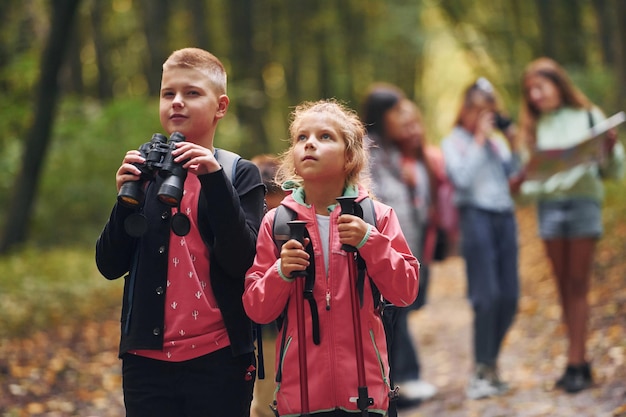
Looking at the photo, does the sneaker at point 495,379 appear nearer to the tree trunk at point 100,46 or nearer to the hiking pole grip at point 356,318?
the hiking pole grip at point 356,318

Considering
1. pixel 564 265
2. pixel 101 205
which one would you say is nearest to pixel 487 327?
pixel 564 265

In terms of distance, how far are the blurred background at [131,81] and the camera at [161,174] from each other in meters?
4.61

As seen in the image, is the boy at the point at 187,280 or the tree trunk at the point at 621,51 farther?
the tree trunk at the point at 621,51

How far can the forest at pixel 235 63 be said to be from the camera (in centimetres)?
1377

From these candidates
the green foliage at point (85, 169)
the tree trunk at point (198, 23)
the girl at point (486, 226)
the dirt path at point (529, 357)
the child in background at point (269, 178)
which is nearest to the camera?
the child in background at point (269, 178)

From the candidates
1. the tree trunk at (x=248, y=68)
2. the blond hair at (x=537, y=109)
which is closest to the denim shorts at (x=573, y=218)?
the blond hair at (x=537, y=109)

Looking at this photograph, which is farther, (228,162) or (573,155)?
(573,155)

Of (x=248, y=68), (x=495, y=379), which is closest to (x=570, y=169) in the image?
(x=495, y=379)

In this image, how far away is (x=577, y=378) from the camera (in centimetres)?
726

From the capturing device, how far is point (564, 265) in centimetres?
748

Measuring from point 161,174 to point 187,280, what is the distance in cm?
47

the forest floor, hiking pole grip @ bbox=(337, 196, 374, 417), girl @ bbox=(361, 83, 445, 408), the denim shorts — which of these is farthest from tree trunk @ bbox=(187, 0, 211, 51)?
hiking pole grip @ bbox=(337, 196, 374, 417)

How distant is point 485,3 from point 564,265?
21446mm

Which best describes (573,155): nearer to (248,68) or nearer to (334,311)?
(334,311)
